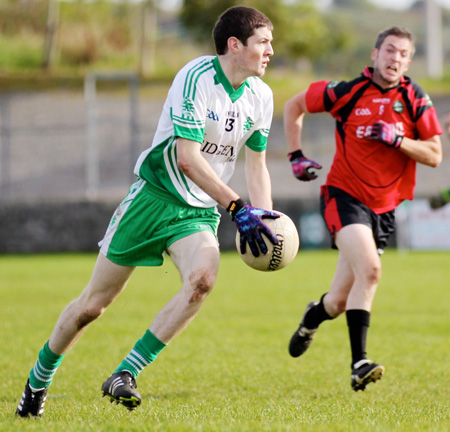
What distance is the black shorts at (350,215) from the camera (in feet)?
22.0

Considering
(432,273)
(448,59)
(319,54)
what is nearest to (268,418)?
(432,273)

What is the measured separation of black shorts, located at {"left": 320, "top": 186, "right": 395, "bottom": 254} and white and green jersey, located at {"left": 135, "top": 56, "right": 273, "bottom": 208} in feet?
4.85

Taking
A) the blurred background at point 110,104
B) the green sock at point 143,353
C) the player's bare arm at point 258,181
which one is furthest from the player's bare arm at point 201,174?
the blurred background at point 110,104

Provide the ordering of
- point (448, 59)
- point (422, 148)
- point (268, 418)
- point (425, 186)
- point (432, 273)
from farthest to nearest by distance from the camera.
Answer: point (448, 59)
point (425, 186)
point (432, 273)
point (422, 148)
point (268, 418)

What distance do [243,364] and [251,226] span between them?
9.25ft

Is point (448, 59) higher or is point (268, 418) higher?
point (268, 418)

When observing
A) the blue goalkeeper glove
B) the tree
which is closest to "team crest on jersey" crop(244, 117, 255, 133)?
the blue goalkeeper glove

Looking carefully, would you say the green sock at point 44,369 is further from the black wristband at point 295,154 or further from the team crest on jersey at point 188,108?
the black wristband at point 295,154

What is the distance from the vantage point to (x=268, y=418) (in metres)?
4.67

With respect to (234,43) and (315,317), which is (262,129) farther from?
(315,317)

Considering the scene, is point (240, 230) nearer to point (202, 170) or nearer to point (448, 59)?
point (202, 170)

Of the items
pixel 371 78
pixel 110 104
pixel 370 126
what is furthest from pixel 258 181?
pixel 110 104

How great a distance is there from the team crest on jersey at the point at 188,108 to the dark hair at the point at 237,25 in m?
0.41

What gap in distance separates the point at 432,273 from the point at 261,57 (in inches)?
449
